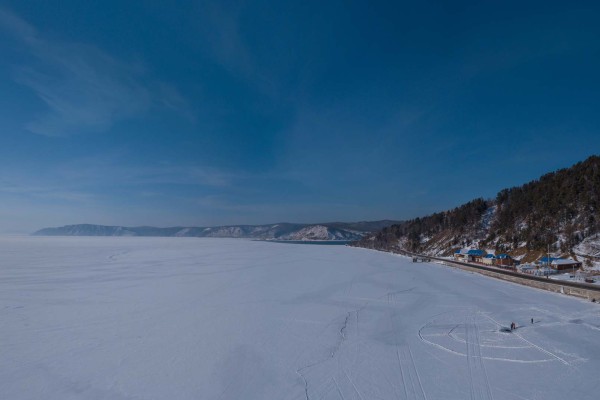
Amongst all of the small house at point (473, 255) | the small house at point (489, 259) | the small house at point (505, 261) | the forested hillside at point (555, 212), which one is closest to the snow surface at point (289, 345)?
the small house at point (505, 261)

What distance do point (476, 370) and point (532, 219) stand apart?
4823 cm

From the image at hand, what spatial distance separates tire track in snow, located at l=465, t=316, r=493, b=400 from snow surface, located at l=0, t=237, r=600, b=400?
0.05 meters

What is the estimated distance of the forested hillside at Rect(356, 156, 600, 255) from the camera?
130 ft

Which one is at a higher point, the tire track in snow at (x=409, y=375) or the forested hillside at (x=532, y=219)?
the forested hillside at (x=532, y=219)

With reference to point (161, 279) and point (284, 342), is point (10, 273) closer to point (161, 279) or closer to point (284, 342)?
point (161, 279)

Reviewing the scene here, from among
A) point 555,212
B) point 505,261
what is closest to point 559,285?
point 505,261

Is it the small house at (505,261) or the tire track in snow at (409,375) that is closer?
the tire track in snow at (409,375)

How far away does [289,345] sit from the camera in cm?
1087

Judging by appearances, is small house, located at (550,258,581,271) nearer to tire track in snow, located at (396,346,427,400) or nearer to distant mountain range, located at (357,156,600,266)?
distant mountain range, located at (357,156,600,266)

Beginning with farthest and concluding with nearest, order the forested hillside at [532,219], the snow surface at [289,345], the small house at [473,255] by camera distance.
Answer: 1. the small house at [473,255]
2. the forested hillside at [532,219]
3. the snow surface at [289,345]

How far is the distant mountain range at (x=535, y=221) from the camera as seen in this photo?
125 feet

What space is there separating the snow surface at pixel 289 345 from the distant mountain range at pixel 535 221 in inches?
928

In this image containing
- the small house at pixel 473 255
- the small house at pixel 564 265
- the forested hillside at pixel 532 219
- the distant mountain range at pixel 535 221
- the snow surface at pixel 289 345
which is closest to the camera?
the snow surface at pixel 289 345

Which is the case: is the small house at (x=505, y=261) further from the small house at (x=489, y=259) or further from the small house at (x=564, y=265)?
the small house at (x=564, y=265)
